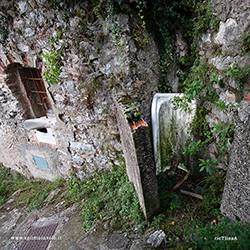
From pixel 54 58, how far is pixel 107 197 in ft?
9.08

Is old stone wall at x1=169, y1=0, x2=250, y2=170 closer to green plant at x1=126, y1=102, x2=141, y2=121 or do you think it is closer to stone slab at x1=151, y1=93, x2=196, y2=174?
stone slab at x1=151, y1=93, x2=196, y2=174

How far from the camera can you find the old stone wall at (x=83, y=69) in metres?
2.41

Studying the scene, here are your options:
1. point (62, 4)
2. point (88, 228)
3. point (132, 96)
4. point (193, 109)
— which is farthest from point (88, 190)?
point (62, 4)

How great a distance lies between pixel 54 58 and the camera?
271cm

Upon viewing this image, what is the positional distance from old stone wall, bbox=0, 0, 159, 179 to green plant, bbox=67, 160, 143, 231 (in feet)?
0.90

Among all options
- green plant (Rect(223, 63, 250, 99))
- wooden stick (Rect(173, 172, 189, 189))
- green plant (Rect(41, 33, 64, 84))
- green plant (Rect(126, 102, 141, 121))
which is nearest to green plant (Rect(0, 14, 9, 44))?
green plant (Rect(41, 33, 64, 84))

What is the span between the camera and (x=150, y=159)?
6.34 ft

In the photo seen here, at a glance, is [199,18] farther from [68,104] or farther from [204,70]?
[68,104]

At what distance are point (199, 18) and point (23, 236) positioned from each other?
4.86 meters

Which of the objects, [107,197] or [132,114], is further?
[107,197]

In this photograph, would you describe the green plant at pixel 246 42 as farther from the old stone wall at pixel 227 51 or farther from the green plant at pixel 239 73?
the green plant at pixel 239 73

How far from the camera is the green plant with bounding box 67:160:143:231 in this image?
2498 millimetres

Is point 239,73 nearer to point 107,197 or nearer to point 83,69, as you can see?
point 83,69

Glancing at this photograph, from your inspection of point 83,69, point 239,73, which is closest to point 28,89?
point 83,69
